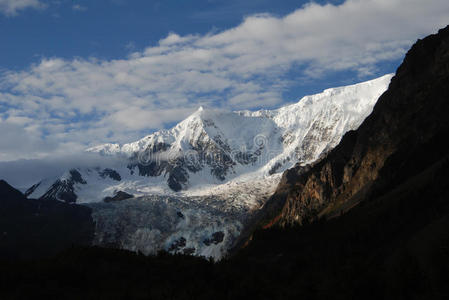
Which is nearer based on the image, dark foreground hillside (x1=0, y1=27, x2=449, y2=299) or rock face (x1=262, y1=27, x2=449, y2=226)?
dark foreground hillside (x1=0, y1=27, x2=449, y2=299)

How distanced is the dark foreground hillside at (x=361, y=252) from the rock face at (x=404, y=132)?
454 mm

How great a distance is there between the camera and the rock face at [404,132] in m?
146

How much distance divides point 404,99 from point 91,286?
417ft

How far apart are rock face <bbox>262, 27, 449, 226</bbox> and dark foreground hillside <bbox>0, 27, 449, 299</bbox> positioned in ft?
1.49

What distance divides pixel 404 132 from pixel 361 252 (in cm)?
7356

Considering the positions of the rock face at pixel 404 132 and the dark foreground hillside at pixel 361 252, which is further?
the rock face at pixel 404 132

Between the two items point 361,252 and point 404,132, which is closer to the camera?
point 361,252

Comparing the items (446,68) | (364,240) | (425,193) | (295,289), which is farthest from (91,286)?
(446,68)

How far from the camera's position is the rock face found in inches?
5763

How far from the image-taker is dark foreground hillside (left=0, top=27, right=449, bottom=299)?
268ft

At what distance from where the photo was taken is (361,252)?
350 ft

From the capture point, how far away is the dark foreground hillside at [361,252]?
81.6 metres

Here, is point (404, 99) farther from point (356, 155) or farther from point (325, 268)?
point (325, 268)

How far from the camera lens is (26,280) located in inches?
3652
